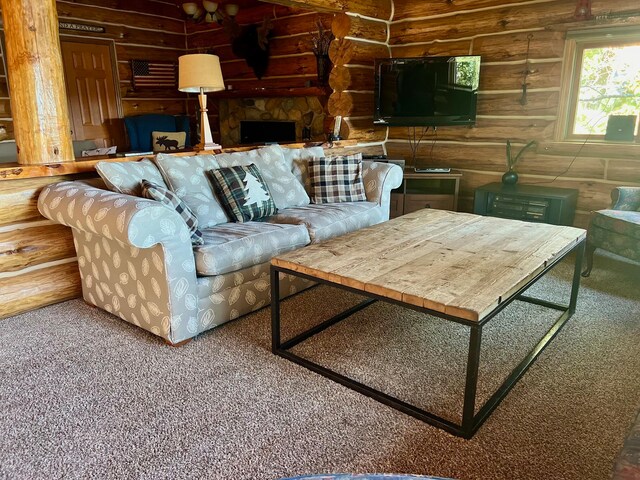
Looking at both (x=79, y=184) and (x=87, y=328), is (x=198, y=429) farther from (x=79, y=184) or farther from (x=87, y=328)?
(x=79, y=184)

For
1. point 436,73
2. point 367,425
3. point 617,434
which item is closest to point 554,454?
point 617,434

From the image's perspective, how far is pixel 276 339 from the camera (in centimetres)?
240

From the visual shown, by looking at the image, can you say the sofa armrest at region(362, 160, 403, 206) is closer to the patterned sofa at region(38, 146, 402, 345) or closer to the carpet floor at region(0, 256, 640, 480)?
the patterned sofa at region(38, 146, 402, 345)

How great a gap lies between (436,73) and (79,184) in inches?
126

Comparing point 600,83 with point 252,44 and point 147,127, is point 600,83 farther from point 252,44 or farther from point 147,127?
point 147,127

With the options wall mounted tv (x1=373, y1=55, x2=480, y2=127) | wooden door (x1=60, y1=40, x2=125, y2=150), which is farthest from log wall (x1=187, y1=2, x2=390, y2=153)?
wooden door (x1=60, y1=40, x2=125, y2=150)

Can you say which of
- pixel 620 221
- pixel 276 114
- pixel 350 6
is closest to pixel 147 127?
pixel 276 114

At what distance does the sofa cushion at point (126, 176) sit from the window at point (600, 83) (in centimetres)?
340

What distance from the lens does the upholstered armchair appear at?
314 centimetres

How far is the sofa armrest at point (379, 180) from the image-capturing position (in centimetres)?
378

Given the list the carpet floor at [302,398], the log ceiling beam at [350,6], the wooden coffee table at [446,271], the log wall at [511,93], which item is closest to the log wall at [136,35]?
the log ceiling beam at [350,6]

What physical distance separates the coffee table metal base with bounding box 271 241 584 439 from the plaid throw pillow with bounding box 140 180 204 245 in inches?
21.1

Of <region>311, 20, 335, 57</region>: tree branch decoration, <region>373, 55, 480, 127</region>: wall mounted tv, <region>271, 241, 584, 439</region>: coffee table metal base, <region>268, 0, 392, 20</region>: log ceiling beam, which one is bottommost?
<region>271, 241, 584, 439</region>: coffee table metal base

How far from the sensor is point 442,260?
2.23 m
